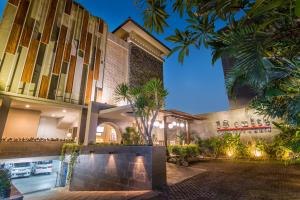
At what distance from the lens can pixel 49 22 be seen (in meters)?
10.6

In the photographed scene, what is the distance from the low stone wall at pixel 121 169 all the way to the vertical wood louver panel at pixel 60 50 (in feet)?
21.6

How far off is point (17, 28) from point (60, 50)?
2.48 metres

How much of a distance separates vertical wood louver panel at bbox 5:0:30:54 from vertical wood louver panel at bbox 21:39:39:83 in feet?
2.30

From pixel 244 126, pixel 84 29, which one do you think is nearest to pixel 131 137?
pixel 244 126

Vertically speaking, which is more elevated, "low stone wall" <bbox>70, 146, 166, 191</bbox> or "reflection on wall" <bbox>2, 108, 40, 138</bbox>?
"reflection on wall" <bbox>2, 108, 40, 138</bbox>

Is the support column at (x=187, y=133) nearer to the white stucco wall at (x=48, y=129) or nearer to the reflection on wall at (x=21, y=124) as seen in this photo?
the white stucco wall at (x=48, y=129)

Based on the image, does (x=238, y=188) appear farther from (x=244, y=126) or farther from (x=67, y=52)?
(x=67, y=52)

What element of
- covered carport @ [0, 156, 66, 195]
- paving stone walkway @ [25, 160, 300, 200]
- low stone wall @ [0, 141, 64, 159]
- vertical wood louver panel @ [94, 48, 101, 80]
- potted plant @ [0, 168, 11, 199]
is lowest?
covered carport @ [0, 156, 66, 195]

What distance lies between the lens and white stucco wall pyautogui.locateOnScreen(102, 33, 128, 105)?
13284 millimetres

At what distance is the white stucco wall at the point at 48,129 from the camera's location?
1324 centimetres

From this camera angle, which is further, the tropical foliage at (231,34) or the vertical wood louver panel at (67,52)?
the vertical wood louver panel at (67,52)

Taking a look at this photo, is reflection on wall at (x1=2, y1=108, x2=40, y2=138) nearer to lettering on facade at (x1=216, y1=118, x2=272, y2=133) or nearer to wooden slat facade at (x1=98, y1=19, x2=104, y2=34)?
wooden slat facade at (x1=98, y1=19, x2=104, y2=34)

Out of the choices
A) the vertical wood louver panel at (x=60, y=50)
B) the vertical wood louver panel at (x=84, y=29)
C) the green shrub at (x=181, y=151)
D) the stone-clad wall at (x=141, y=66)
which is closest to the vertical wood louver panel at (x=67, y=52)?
the vertical wood louver panel at (x=60, y=50)

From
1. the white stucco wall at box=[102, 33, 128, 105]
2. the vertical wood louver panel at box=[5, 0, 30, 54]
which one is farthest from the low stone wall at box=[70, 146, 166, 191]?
the vertical wood louver panel at box=[5, 0, 30, 54]
